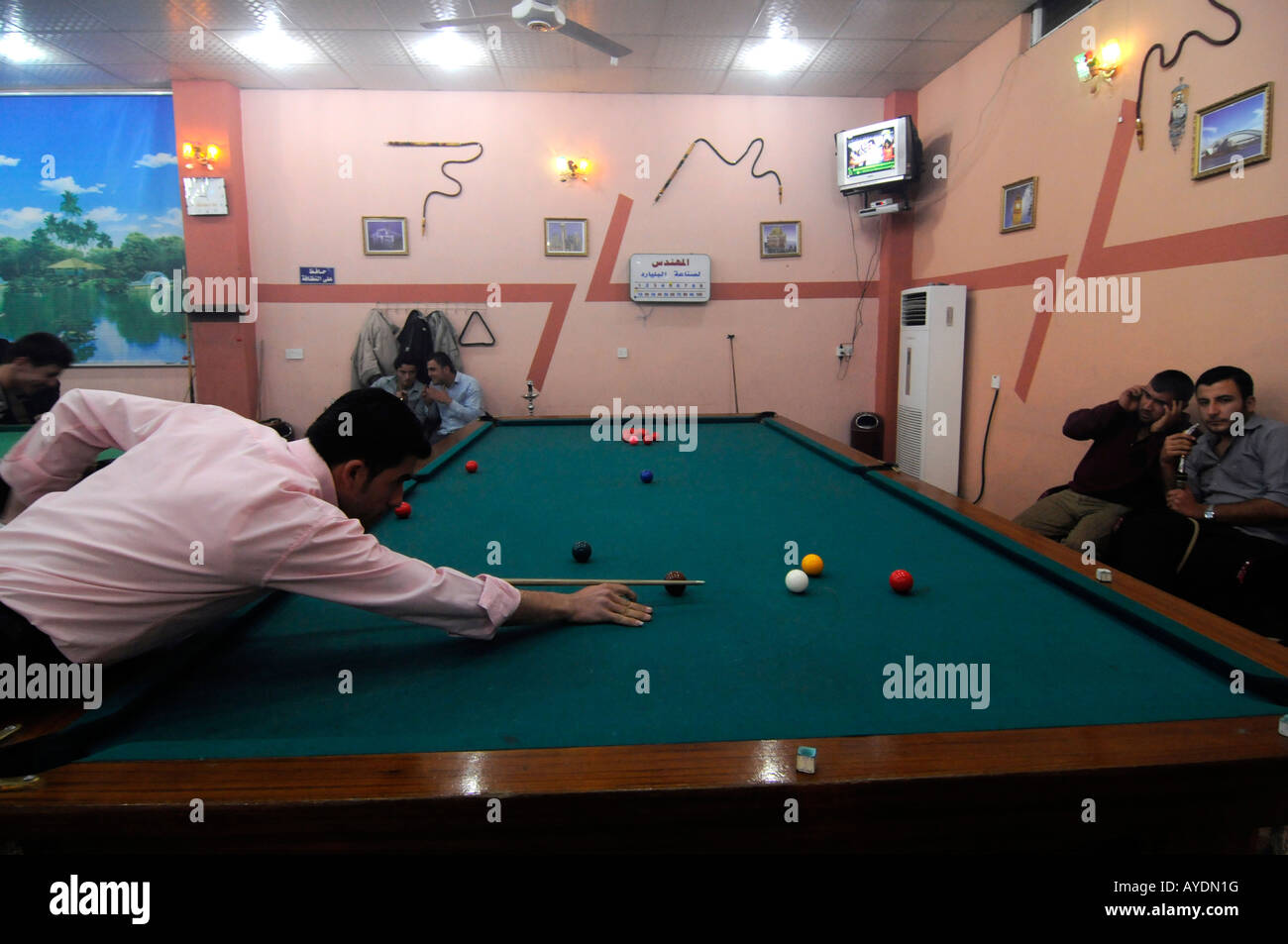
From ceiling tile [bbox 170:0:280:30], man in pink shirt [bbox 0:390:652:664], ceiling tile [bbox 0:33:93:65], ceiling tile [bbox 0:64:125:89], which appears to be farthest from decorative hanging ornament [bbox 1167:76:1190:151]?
ceiling tile [bbox 0:64:125:89]

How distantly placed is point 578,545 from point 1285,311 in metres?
2.92

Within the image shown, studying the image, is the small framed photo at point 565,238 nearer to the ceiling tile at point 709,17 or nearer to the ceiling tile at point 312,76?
the ceiling tile at point 709,17

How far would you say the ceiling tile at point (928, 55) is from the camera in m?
4.80

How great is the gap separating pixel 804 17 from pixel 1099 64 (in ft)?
5.24

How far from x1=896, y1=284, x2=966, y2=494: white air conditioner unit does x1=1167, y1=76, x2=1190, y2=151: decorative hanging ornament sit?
173 centimetres

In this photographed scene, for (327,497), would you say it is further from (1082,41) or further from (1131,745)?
(1082,41)

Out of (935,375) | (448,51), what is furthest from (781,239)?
(448,51)

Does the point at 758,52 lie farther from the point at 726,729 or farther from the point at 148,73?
the point at 726,729

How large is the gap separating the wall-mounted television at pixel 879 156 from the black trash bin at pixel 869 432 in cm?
173

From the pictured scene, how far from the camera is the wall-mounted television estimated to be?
5.25m

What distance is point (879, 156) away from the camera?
17.7 feet

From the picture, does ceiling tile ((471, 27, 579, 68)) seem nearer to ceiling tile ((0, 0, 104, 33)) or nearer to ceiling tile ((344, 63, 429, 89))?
ceiling tile ((344, 63, 429, 89))

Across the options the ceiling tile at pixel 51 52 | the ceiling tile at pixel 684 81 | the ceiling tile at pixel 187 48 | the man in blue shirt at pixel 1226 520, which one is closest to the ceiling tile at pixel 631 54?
the ceiling tile at pixel 684 81

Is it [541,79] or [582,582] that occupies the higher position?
[541,79]
